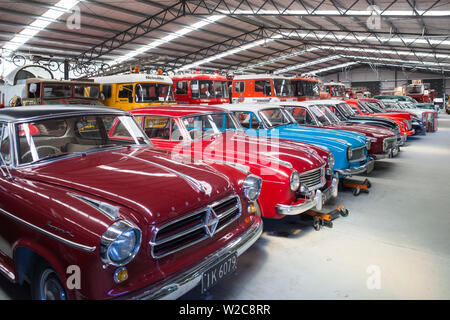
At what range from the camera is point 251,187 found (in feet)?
9.59

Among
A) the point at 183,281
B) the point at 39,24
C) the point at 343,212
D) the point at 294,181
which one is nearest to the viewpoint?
the point at 183,281

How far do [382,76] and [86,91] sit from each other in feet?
134

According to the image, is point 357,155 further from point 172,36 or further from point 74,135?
point 172,36

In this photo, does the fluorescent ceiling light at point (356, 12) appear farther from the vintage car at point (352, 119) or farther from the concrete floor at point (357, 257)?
the concrete floor at point (357, 257)

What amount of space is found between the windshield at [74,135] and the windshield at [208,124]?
944mm

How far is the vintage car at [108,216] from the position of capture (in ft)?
6.24

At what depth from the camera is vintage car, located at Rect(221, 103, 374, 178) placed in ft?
17.9

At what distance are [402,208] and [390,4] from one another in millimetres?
10136

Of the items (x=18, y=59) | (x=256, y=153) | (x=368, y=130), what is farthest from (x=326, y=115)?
(x=18, y=59)

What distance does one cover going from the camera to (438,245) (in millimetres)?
3746

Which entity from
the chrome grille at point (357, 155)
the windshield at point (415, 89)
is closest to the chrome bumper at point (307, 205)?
the chrome grille at point (357, 155)

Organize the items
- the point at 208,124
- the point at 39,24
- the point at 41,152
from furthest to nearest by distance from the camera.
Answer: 1. the point at 39,24
2. the point at 208,124
3. the point at 41,152

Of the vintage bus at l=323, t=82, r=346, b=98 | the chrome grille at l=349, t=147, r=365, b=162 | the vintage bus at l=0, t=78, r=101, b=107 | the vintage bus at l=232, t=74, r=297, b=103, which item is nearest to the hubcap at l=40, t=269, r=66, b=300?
the chrome grille at l=349, t=147, r=365, b=162
